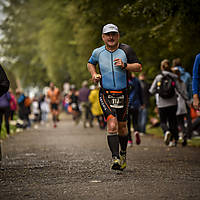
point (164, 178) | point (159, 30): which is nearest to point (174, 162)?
point (164, 178)

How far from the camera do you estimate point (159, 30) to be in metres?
14.0

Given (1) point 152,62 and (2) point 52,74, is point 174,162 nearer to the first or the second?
(1) point 152,62

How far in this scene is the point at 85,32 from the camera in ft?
75.2

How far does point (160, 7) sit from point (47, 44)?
3063 cm

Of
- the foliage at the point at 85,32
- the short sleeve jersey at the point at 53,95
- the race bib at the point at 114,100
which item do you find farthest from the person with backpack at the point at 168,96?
the short sleeve jersey at the point at 53,95

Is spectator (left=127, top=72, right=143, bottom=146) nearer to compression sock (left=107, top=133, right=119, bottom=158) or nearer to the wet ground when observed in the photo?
the wet ground

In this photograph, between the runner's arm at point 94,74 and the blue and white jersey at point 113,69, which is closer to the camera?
the runner's arm at point 94,74

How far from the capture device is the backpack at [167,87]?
12434 millimetres

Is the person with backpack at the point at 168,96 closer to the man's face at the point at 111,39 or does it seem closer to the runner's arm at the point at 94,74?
the runner's arm at the point at 94,74

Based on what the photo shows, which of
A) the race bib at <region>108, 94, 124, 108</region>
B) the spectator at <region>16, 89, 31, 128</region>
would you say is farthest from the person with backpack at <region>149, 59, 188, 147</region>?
the spectator at <region>16, 89, 31, 128</region>

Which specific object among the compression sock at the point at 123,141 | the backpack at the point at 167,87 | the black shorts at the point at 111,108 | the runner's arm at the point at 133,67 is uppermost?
the runner's arm at the point at 133,67

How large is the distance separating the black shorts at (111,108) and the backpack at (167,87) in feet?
14.1

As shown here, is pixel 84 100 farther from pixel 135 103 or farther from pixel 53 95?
pixel 135 103

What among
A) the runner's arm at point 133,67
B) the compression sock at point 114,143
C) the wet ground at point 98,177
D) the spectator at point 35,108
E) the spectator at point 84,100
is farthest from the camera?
the spectator at point 35,108
